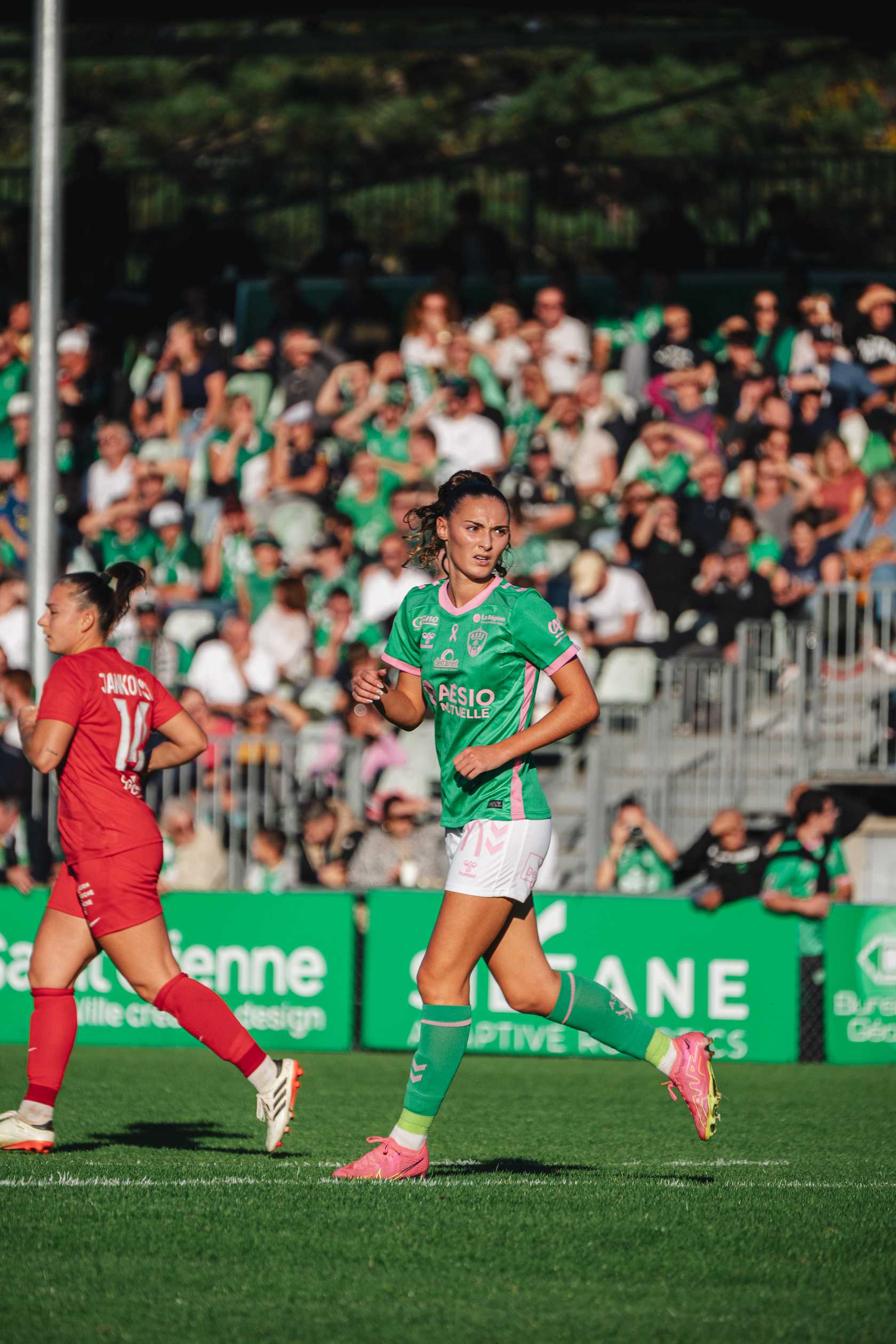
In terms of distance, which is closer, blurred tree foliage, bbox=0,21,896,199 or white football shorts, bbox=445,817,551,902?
white football shorts, bbox=445,817,551,902

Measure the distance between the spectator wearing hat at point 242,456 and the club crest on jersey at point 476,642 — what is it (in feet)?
37.7

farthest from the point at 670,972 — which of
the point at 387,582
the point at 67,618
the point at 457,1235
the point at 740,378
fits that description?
the point at 457,1235

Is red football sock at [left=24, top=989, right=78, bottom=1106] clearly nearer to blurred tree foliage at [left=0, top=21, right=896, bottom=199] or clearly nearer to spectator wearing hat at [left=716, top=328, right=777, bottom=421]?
spectator wearing hat at [left=716, top=328, right=777, bottom=421]

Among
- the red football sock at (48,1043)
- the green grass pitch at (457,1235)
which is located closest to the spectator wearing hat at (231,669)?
the green grass pitch at (457,1235)

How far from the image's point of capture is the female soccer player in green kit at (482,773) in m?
6.13

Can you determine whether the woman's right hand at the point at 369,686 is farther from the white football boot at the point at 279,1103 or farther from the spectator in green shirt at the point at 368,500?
the spectator in green shirt at the point at 368,500

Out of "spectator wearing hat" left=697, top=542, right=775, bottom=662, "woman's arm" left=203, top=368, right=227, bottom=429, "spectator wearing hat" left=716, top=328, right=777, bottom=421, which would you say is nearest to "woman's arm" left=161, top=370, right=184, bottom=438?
"woman's arm" left=203, top=368, right=227, bottom=429

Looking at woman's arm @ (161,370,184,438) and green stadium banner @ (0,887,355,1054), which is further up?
woman's arm @ (161,370,184,438)

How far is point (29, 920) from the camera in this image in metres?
12.2

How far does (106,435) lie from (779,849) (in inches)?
329

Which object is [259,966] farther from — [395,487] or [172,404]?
[172,404]

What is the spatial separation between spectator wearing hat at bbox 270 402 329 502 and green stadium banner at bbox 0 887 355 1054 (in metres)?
5.72

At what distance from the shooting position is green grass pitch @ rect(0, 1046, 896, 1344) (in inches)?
177

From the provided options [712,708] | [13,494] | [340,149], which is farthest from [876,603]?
[340,149]
